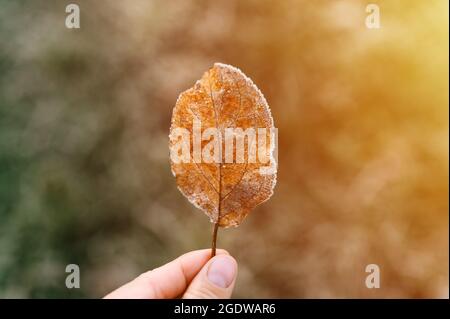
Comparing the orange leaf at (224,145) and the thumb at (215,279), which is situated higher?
the orange leaf at (224,145)

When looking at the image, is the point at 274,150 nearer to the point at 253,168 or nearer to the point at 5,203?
the point at 253,168

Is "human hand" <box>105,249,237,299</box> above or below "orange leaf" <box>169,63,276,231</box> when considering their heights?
below

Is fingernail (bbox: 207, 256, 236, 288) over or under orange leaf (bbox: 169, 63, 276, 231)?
under

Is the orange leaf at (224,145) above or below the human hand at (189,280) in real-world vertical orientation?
above

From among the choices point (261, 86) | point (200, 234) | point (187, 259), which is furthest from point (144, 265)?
point (187, 259)

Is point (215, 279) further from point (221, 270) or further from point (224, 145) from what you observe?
point (224, 145)
